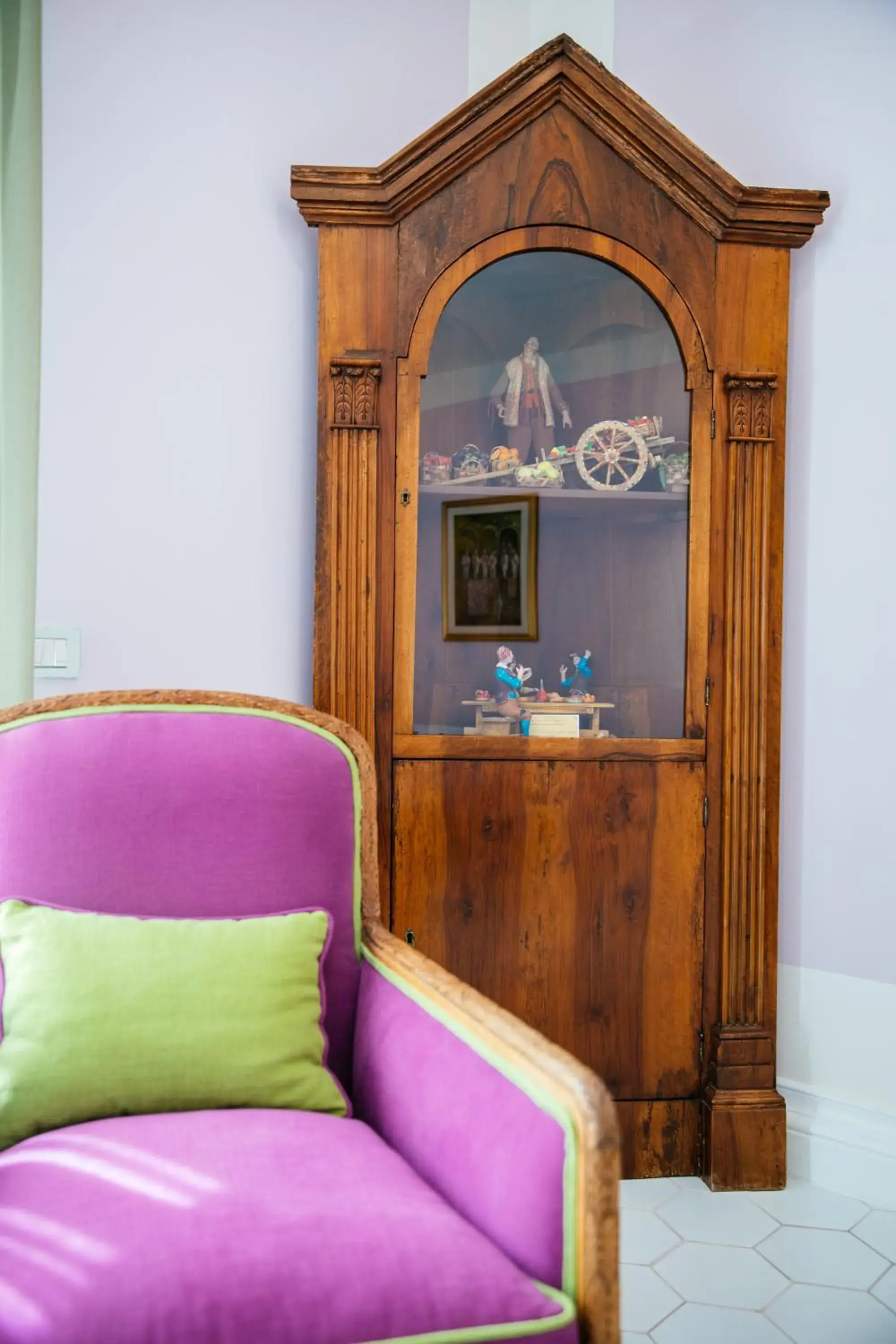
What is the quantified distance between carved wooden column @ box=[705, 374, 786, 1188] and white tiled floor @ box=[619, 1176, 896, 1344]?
0.14 m

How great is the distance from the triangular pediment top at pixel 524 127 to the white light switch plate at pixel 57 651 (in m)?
0.89

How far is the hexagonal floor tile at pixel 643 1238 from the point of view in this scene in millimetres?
1793

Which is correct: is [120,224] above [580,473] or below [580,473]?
above

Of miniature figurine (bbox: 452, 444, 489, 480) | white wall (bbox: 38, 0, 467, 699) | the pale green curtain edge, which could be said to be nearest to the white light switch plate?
white wall (bbox: 38, 0, 467, 699)

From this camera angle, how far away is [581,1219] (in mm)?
922

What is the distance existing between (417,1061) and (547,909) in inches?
34.9

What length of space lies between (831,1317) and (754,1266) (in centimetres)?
16

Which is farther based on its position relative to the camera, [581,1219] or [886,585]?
[886,585]

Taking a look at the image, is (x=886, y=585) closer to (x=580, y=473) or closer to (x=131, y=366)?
(x=580, y=473)

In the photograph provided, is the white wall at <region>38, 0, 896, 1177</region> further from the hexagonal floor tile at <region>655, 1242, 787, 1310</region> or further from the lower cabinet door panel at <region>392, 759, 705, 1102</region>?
the hexagonal floor tile at <region>655, 1242, 787, 1310</region>

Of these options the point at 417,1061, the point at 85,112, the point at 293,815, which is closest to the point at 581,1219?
the point at 417,1061

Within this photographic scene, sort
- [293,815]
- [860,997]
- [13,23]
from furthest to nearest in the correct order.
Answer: [860,997], [13,23], [293,815]

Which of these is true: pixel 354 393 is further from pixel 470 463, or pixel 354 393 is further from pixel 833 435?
pixel 833 435

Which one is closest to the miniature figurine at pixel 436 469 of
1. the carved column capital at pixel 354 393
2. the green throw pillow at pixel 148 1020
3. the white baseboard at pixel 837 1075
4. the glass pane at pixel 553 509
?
the glass pane at pixel 553 509
